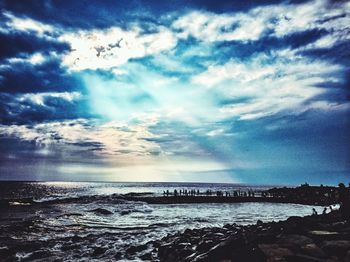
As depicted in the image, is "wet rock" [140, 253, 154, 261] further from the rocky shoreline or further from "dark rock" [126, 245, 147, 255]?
the rocky shoreline

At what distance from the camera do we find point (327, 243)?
864 cm


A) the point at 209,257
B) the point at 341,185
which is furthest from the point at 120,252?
the point at 341,185

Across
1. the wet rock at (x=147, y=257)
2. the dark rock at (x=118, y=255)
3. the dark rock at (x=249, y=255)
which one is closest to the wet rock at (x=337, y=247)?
the dark rock at (x=249, y=255)

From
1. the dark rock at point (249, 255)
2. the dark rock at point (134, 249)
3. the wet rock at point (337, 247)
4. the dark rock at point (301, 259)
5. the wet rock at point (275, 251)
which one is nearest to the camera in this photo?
the dark rock at point (301, 259)

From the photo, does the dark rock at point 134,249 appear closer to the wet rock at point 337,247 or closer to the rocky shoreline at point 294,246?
the rocky shoreline at point 294,246

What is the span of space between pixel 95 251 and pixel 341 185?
14.0 metres

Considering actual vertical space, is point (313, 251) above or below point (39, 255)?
above

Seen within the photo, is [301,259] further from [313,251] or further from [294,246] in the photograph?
[294,246]

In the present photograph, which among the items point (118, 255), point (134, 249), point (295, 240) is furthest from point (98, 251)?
point (295, 240)

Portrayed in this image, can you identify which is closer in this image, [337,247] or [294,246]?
[337,247]

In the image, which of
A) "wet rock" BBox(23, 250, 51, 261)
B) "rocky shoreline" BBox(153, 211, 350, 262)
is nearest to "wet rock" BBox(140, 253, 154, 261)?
"rocky shoreline" BBox(153, 211, 350, 262)

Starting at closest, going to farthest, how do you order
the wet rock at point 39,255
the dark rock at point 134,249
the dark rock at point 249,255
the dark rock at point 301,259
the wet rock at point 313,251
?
1. the dark rock at point 301,259
2. the dark rock at point 249,255
3. the wet rock at point 313,251
4. the wet rock at point 39,255
5. the dark rock at point 134,249

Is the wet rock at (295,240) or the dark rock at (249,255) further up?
the wet rock at (295,240)

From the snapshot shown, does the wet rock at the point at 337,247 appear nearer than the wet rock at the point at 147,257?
Yes
